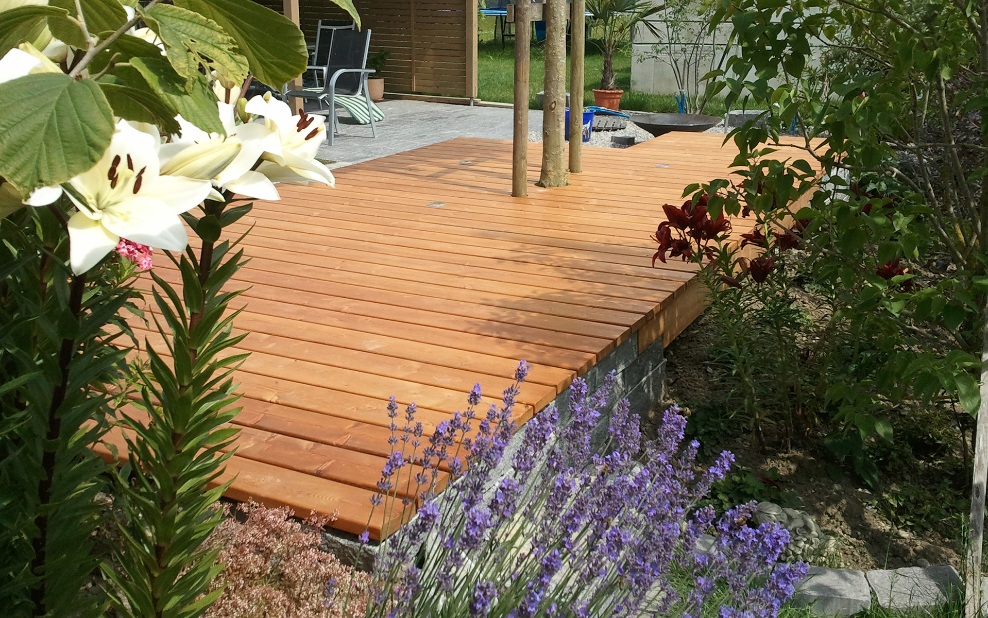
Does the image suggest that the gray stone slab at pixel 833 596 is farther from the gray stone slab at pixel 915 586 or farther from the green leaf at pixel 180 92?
the green leaf at pixel 180 92

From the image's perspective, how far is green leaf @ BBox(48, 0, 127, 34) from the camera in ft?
2.30

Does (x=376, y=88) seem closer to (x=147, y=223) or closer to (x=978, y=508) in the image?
(x=978, y=508)

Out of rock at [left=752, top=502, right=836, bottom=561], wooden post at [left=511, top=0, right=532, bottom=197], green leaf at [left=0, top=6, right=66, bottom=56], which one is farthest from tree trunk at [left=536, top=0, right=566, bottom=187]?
green leaf at [left=0, top=6, right=66, bottom=56]

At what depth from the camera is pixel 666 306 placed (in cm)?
372

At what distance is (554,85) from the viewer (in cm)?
566

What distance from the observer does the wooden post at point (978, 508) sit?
2383mm

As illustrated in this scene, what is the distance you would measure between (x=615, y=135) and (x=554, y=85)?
174 inches

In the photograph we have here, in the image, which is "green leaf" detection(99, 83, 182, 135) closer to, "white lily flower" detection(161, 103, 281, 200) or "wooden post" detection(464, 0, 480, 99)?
"white lily flower" detection(161, 103, 281, 200)

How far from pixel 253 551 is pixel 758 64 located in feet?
5.76

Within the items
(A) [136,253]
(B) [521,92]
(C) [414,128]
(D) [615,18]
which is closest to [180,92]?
(A) [136,253]

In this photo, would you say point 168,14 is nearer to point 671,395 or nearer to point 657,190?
point 671,395

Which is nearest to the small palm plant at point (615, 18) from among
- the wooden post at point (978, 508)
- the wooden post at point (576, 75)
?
the wooden post at point (576, 75)

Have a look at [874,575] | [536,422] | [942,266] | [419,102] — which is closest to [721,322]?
[874,575]

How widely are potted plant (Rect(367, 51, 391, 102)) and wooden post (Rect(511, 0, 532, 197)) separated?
727 cm
